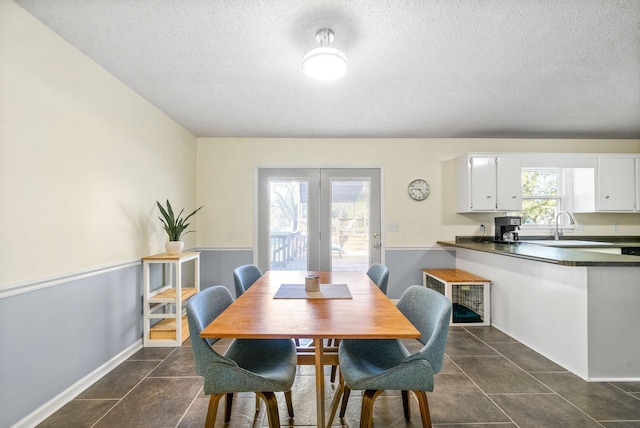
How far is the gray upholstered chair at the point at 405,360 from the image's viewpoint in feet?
4.22

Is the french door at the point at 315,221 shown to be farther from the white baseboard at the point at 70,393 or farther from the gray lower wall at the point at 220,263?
the white baseboard at the point at 70,393

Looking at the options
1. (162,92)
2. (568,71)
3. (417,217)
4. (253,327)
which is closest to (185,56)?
(162,92)

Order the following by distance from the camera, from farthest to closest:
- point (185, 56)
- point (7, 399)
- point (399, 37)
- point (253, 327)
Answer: point (185, 56) < point (399, 37) < point (7, 399) < point (253, 327)

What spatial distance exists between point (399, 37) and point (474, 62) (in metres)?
0.73

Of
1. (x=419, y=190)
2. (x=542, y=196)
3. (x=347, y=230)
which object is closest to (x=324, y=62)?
(x=347, y=230)

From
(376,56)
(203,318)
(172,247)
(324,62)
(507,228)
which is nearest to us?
(203,318)

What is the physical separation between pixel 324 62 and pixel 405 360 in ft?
5.82

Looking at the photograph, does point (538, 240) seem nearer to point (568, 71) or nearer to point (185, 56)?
point (568, 71)

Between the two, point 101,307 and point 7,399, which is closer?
point 7,399

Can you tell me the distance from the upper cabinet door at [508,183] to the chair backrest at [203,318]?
364cm

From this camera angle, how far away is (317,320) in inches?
55.0

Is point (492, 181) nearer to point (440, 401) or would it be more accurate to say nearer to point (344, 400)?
point (440, 401)

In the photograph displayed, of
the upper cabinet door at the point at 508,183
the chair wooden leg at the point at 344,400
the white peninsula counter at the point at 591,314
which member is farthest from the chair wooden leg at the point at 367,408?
the upper cabinet door at the point at 508,183

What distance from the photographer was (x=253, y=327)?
1.30 m
